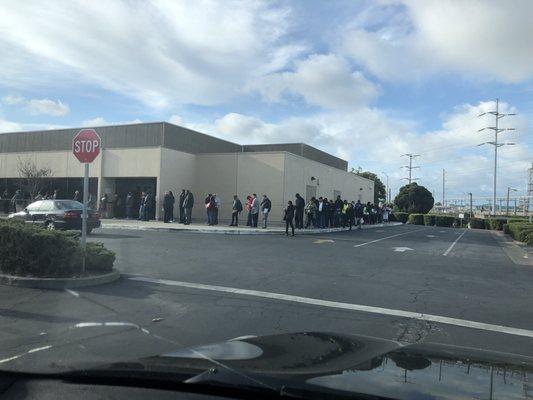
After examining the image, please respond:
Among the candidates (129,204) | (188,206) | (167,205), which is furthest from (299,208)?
(129,204)

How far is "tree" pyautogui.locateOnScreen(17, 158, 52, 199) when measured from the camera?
106 feet

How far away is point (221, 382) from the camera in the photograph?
7.34ft

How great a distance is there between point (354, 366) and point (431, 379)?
1.26ft

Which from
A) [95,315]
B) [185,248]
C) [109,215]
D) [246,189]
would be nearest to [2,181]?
[109,215]

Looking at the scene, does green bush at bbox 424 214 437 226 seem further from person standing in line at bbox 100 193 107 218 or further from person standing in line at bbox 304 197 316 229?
person standing in line at bbox 100 193 107 218

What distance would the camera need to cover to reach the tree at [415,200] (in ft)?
213

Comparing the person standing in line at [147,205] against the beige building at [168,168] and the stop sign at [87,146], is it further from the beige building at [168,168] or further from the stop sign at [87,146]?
the stop sign at [87,146]

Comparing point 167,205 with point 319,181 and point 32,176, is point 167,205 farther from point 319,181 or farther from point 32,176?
point 319,181

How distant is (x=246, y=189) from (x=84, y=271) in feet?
67.8

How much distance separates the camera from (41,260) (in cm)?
895

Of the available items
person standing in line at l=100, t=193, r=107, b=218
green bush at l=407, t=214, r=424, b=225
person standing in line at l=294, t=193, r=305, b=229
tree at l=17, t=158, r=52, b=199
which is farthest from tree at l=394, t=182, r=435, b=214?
tree at l=17, t=158, r=52, b=199

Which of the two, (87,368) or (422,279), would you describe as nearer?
(87,368)

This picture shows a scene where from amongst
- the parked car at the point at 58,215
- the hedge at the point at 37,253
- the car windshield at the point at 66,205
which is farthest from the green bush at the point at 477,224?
the hedge at the point at 37,253

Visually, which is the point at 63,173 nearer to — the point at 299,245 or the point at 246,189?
the point at 246,189
